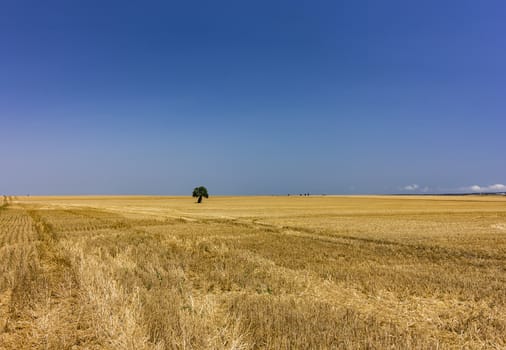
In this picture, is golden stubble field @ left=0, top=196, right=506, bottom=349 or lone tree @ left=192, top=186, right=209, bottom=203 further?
lone tree @ left=192, top=186, right=209, bottom=203

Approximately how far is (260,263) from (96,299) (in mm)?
7004

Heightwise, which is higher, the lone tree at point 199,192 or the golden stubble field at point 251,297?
the lone tree at point 199,192

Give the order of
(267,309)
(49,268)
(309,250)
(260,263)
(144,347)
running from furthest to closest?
1. (309,250)
2. (260,263)
3. (49,268)
4. (267,309)
5. (144,347)

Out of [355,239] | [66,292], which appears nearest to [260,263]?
[66,292]

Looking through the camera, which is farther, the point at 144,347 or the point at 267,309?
the point at 267,309

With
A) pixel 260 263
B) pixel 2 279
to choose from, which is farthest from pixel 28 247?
pixel 260 263

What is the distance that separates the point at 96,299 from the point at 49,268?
20.6 ft

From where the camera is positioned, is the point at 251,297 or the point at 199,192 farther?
the point at 199,192

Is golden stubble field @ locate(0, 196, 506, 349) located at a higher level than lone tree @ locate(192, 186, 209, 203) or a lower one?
lower

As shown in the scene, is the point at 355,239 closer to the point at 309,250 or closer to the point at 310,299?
the point at 309,250

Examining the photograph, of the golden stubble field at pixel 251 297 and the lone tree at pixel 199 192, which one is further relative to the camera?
the lone tree at pixel 199 192

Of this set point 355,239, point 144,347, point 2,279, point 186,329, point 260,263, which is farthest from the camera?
point 355,239

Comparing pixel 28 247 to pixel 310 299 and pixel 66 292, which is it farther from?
pixel 310 299

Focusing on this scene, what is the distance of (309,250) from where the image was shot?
17359mm
